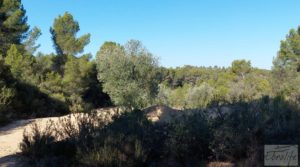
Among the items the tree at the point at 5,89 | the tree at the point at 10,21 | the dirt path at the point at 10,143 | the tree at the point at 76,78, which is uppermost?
the tree at the point at 10,21

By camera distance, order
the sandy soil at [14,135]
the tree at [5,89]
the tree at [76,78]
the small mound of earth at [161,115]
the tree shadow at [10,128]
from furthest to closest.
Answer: the tree at [76,78], the tree at [5,89], the tree shadow at [10,128], the small mound of earth at [161,115], the sandy soil at [14,135]

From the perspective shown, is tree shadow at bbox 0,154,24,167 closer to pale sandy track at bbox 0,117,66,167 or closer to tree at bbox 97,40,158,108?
pale sandy track at bbox 0,117,66,167

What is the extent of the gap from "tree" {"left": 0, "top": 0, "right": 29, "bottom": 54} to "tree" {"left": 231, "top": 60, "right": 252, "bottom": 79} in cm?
2478

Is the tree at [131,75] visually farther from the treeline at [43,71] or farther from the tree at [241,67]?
the tree at [241,67]

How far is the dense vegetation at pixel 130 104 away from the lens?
13.1 feet

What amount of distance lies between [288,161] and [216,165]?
2.78 feet

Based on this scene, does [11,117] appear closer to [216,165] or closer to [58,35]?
[216,165]

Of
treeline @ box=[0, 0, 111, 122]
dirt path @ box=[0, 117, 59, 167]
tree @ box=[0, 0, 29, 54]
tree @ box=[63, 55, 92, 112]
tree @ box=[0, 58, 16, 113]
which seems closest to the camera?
dirt path @ box=[0, 117, 59, 167]

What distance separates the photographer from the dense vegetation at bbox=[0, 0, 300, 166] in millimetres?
3994

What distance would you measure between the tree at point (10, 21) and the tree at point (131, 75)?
26.7 feet

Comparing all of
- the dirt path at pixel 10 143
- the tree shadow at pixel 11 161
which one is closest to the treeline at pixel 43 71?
the dirt path at pixel 10 143

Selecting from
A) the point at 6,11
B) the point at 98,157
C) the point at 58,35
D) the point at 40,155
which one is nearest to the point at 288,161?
the point at 98,157

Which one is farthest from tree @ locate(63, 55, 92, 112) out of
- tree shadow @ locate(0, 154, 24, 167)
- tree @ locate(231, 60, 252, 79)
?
tree shadow @ locate(0, 154, 24, 167)

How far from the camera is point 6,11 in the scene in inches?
988
